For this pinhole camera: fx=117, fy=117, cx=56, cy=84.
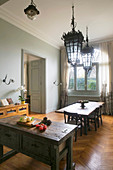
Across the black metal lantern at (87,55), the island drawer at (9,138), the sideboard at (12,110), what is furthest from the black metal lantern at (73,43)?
the sideboard at (12,110)

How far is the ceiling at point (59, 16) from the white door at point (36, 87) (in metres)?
1.39

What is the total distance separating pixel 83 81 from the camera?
624 centimetres

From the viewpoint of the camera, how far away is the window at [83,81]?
5929 millimetres

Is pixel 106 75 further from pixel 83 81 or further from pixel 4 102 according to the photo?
pixel 4 102

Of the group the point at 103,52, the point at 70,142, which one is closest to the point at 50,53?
the point at 103,52

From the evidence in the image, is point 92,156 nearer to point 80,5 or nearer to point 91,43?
point 80,5

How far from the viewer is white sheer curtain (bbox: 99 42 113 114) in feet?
17.8

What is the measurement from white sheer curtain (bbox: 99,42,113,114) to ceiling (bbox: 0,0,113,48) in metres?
0.61

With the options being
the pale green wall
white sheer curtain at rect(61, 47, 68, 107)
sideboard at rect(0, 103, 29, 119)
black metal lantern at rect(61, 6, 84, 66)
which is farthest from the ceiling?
sideboard at rect(0, 103, 29, 119)

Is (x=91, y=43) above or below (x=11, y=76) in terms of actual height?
above

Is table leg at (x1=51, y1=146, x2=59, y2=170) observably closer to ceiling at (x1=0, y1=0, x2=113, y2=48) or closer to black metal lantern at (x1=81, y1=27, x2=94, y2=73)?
black metal lantern at (x1=81, y1=27, x2=94, y2=73)

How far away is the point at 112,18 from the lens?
3975 millimetres

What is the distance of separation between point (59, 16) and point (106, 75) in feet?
11.1

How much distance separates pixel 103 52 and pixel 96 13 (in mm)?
2296
